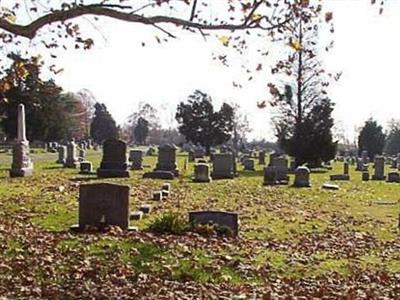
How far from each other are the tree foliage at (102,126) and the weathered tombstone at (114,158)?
67.1m

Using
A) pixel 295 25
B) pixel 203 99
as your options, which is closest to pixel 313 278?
pixel 295 25

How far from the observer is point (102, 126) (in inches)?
3962

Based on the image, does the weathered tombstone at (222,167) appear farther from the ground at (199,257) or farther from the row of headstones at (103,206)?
the row of headstones at (103,206)

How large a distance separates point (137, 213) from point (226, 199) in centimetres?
721

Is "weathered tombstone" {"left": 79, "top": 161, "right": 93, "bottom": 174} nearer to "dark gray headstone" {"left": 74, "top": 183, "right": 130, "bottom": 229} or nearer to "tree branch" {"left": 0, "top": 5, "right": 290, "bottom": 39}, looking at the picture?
"dark gray headstone" {"left": 74, "top": 183, "right": 130, "bottom": 229}

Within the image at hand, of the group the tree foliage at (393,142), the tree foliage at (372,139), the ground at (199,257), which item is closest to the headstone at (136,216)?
the ground at (199,257)

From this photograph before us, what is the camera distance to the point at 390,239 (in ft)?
50.9

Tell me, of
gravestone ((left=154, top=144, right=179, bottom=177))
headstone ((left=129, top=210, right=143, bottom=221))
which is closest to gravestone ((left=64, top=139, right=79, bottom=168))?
gravestone ((left=154, top=144, right=179, bottom=177))

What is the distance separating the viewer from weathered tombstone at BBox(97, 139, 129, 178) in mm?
30844

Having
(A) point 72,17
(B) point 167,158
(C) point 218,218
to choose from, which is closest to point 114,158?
(B) point 167,158

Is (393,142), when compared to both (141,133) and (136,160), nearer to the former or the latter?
(141,133)

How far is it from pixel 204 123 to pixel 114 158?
42.7 m

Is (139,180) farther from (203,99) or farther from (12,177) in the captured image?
(203,99)

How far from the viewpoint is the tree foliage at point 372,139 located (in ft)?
254
